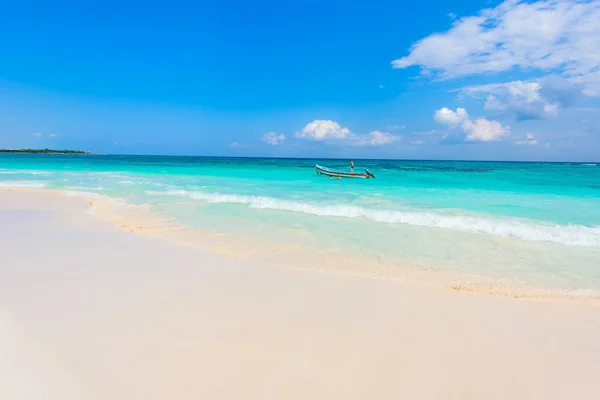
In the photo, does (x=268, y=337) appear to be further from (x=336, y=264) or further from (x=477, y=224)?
(x=477, y=224)

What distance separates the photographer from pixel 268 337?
11.9ft

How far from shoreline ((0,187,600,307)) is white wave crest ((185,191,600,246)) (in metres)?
4.18

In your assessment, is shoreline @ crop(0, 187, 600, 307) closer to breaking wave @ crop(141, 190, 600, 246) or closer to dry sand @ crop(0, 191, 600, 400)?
dry sand @ crop(0, 191, 600, 400)

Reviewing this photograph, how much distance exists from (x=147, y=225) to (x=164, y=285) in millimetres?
5034

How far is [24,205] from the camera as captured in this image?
41.2ft

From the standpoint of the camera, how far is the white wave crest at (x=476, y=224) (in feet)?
29.0

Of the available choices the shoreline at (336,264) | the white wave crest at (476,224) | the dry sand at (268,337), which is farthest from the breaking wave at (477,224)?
the dry sand at (268,337)

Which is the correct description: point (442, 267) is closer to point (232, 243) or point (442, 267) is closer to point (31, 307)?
point (232, 243)

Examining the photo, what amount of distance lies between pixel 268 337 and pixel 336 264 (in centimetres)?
294

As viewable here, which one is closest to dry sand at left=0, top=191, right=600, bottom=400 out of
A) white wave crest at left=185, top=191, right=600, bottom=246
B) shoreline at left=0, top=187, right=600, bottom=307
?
shoreline at left=0, top=187, right=600, bottom=307

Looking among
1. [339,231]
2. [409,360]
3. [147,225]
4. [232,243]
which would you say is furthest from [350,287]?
[147,225]

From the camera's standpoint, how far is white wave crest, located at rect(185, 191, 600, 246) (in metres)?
8.83

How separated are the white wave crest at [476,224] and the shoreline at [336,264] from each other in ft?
13.7

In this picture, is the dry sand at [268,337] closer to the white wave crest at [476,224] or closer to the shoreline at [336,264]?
the shoreline at [336,264]
